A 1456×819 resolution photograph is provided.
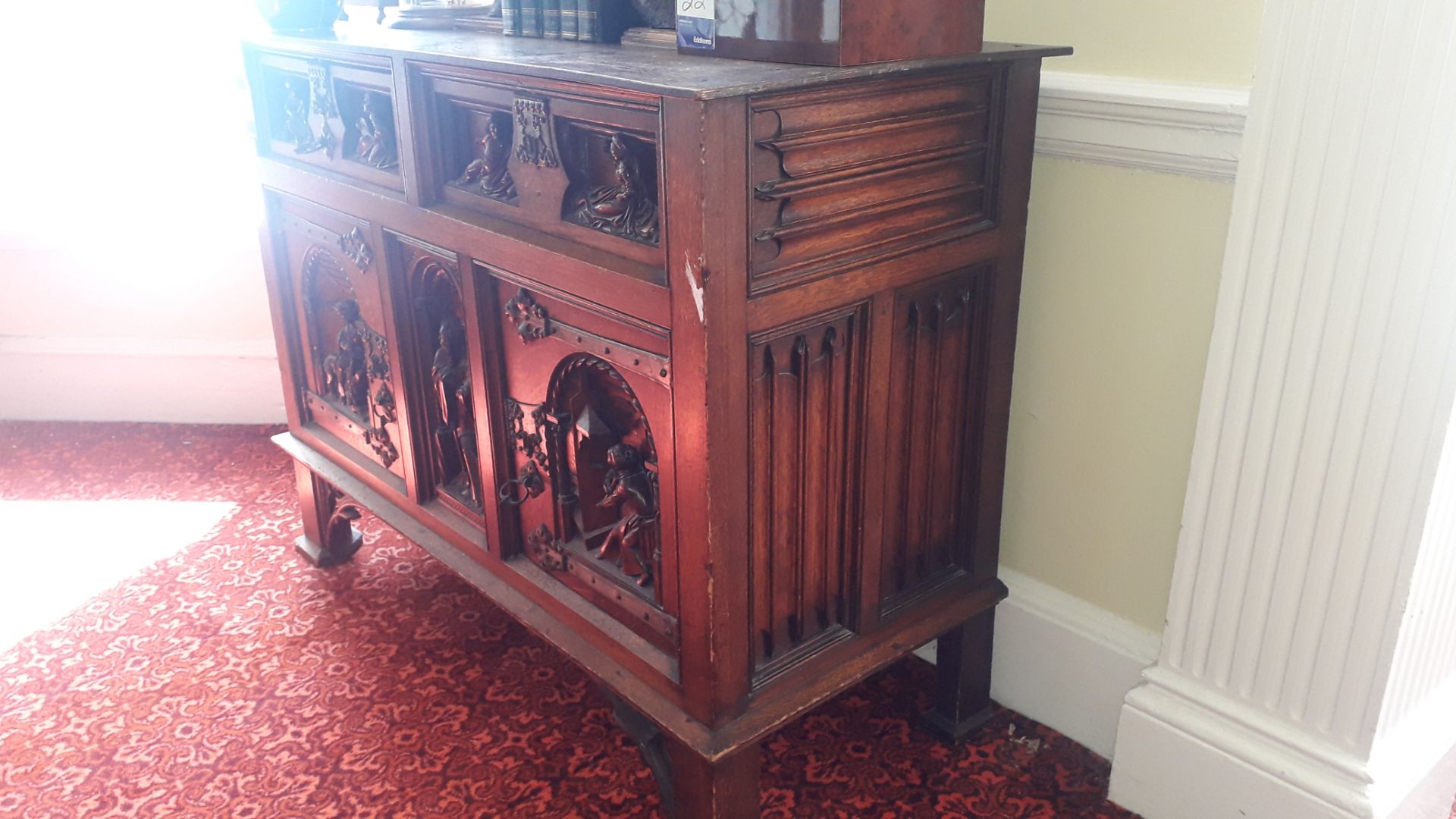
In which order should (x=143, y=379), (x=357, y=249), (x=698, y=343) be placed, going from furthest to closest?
(x=143, y=379) < (x=357, y=249) < (x=698, y=343)

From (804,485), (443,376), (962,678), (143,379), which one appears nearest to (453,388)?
(443,376)

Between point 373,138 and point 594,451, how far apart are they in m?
0.66

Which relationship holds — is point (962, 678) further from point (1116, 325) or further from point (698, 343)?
point (698, 343)

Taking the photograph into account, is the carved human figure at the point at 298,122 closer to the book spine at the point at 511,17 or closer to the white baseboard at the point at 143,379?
the book spine at the point at 511,17

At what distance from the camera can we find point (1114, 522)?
177 cm

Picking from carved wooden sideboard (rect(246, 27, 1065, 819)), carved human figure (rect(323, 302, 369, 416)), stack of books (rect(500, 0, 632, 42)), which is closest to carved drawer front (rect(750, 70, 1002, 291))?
carved wooden sideboard (rect(246, 27, 1065, 819))

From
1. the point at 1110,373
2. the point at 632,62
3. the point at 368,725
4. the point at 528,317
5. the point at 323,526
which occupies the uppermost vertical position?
the point at 632,62

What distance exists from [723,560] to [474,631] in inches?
39.1

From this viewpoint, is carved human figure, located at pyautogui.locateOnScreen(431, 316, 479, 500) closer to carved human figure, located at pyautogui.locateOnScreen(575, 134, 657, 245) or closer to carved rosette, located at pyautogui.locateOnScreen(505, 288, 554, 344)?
carved rosette, located at pyautogui.locateOnScreen(505, 288, 554, 344)

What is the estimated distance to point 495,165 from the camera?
158cm

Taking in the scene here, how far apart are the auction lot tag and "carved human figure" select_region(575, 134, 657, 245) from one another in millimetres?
203

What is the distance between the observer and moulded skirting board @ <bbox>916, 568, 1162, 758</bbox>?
1.79 metres

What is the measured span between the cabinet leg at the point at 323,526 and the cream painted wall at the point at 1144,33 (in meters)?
1.63

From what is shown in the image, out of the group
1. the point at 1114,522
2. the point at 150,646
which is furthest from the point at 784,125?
the point at 150,646
